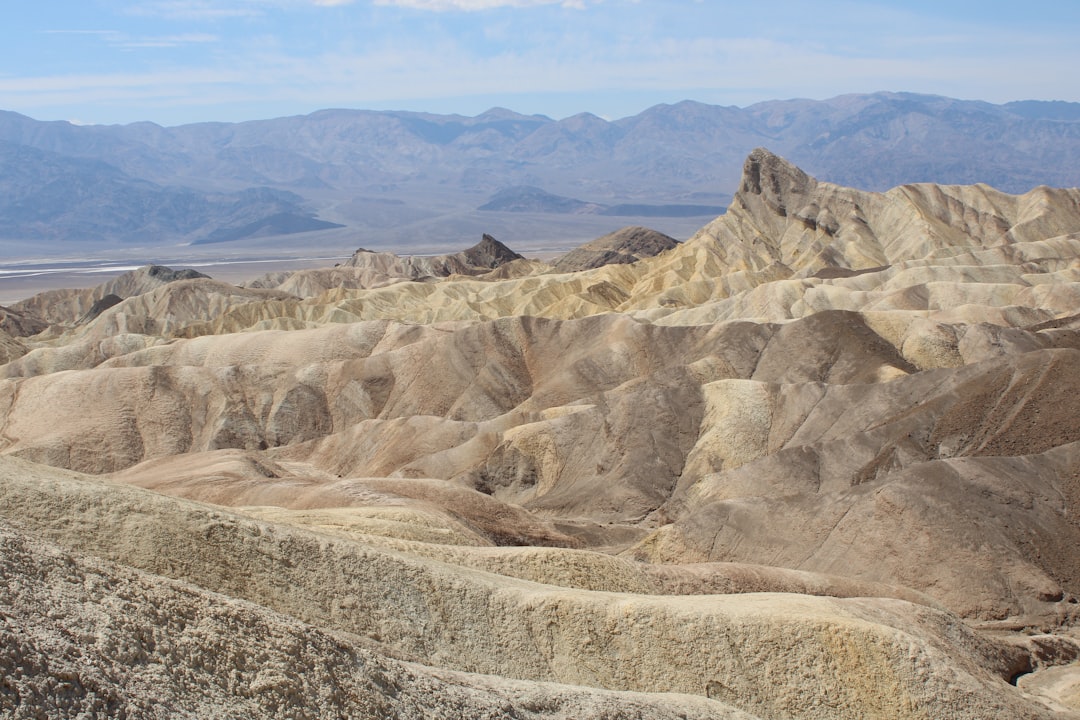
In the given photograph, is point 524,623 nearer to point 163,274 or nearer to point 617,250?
point 617,250

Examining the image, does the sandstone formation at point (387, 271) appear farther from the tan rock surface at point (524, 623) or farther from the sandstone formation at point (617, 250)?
the tan rock surface at point (524, 623)

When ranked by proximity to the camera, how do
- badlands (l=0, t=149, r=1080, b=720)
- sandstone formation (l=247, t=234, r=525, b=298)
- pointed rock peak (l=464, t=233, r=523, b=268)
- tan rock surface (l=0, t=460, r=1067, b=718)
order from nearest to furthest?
badlands (l=0, t=149, r=1080, b=720)
tan rock surface (l=0, t=460, r=1067, b=718)
sandstone formation (l=247, t=234, r=525, b=298)
pointed rock peak (l=464, t=233, r=523, b=268)

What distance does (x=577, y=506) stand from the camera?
163 ft

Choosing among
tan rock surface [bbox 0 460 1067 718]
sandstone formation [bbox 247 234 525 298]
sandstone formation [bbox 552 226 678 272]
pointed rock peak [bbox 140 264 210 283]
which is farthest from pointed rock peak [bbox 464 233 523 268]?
tan rock surface [bbox 0 460 1067 718]

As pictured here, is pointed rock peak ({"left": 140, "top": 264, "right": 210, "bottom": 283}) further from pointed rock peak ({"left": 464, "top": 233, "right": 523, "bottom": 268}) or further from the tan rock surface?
the tan rock surface

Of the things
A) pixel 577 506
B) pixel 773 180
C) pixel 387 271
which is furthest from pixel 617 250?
pixel 577 506

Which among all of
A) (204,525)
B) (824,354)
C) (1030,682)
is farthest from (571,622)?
(824,354)

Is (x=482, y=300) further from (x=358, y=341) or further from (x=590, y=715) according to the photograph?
(x=590, y=715)

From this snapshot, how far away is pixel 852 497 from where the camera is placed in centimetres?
4056

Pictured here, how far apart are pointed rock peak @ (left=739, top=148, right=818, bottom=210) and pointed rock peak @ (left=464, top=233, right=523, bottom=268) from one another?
4385cm

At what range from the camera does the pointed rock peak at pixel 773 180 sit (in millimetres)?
126750

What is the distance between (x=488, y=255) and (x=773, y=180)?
4992 cm

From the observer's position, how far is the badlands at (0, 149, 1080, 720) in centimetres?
1599

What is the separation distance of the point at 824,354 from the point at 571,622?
4317cm
